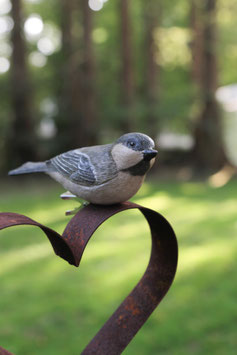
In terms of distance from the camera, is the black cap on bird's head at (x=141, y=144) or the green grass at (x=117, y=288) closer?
the black cap on bird's head at (x=141, y=144)

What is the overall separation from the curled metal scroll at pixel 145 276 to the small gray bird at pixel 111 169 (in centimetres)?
5

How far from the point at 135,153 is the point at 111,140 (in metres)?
8.83

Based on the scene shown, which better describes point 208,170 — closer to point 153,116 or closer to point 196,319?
point 153,116

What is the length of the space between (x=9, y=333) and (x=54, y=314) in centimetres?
45

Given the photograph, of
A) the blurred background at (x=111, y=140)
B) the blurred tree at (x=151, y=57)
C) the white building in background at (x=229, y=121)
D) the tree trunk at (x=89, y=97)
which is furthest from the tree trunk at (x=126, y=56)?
the white building in background at (x=229, y=121)

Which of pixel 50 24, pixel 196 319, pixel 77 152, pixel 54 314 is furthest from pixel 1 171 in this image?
pixel 77 152

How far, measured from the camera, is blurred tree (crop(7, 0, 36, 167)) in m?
9.43

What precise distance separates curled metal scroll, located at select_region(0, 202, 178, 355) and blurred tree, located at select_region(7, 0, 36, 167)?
8.46m

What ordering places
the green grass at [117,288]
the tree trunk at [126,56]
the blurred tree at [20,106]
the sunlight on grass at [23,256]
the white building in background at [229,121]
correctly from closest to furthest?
the green grass at [117,288] → the sunlight on grass at [23,256] → the blurred tree at [20,106] → the white building in background at [229,121] → the tree trunk at [126,56]

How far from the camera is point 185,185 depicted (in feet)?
31.3

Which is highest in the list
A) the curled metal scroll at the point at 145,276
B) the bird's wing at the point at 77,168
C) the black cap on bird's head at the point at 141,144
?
the black cap on bird's head at the point at 141,144

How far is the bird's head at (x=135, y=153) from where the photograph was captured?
47.1 inches

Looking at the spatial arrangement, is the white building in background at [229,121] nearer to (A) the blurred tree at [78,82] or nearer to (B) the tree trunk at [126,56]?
(B) the tree trunk at [126,56]

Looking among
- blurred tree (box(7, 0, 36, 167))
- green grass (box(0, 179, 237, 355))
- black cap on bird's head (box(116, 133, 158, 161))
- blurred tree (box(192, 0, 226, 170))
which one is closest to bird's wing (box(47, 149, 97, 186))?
black cap on bird's head (box(116, 133, 158, 161))
